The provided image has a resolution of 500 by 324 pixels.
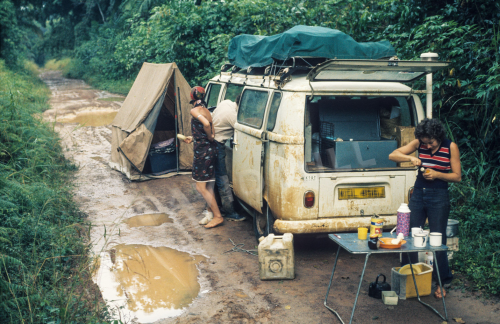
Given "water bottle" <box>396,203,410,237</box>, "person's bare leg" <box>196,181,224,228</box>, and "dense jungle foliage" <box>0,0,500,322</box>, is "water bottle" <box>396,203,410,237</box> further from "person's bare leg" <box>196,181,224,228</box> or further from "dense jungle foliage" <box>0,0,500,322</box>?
"person's bare leg" <box>196,181,224,228</box>

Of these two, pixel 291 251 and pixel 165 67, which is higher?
pixel 165 67

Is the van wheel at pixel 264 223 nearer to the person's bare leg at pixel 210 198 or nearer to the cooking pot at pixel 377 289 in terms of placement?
the person's bare leg at pixel 210 198

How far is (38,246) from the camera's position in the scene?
4934mm

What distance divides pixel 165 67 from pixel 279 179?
16.2 ft

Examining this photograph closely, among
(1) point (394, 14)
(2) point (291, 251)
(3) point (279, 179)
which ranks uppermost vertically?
(1) point (394, 14)

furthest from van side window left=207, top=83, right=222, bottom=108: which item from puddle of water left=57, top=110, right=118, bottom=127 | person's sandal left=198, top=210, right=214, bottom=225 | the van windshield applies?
puddle of water left=57, top=110, right=118, bottom=127

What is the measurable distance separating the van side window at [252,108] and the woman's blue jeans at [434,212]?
1930mm

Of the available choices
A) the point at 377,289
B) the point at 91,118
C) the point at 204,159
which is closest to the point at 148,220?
the point at 204,159

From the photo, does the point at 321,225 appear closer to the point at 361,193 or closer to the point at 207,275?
the point at 361,193

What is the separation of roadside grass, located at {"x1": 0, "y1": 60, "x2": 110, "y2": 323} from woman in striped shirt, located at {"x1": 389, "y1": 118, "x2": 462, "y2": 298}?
2998 mm

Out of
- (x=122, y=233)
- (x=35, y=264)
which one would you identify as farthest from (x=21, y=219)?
(x=122, y=233)

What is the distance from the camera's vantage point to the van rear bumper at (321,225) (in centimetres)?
485

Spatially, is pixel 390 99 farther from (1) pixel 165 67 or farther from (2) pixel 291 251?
(1) pixel 165 67

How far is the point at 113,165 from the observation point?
977cm
